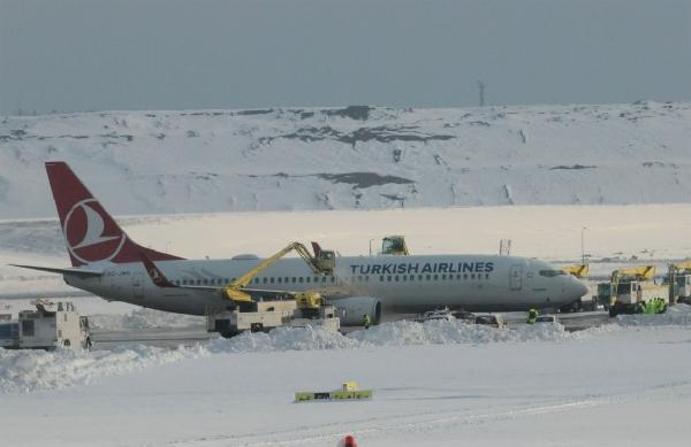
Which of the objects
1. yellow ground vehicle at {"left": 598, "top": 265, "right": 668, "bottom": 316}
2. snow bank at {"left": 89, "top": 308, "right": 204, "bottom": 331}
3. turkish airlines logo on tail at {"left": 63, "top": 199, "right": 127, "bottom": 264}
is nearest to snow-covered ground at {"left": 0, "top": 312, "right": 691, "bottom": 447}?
yellow ground vehicle at {"left": 598, "top": 265, "right": 668, "bottom": 316}

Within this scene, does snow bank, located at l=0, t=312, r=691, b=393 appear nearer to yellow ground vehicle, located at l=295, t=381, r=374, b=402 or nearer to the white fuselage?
yellow ground vehicle, located at l=295, t=381, r=374, b=402

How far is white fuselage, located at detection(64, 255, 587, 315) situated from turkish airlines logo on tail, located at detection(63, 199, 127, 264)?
3782 mm

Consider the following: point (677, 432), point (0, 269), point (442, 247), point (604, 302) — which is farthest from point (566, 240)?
point (677, 432)

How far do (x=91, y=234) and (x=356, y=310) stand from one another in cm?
1599

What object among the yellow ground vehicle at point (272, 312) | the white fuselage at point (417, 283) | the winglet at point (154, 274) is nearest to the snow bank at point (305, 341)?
the yellow ground vehicle at point (272, 312)

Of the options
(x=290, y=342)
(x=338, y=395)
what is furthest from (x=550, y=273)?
(x=338, y=395)

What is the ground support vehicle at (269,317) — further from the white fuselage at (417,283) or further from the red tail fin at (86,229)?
the red tail fin at (86,229)

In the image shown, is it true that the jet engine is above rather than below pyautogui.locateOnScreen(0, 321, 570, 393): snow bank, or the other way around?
above

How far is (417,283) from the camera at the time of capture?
75688mm

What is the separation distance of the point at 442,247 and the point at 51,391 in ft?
345

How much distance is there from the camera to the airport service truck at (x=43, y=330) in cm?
6128

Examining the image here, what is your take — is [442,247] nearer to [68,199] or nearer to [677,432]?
[68,199]

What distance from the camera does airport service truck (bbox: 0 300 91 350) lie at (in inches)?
2413

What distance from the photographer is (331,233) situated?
159875 millimetres
